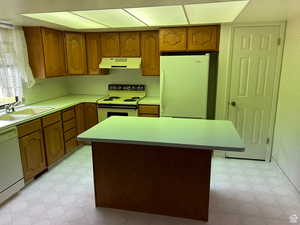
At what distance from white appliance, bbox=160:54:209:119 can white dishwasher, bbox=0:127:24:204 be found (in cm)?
204

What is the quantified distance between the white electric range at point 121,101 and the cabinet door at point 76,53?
0.67 meters

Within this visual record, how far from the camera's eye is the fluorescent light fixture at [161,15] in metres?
2.34

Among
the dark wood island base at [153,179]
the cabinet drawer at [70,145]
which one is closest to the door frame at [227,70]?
the dark wood island base at [153,179]

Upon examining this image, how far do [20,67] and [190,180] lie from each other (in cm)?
290

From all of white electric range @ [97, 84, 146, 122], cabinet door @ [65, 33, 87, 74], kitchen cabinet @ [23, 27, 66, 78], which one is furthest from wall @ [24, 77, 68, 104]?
white electric range @ [97, 84, 146, 122]

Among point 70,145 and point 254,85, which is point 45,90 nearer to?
point 70,145

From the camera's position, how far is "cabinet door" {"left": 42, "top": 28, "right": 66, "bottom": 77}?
11.5 feet

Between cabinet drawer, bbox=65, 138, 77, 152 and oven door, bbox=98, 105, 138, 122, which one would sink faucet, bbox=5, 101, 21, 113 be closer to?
cabinet drawer, bbox=65, 138, 77, 152

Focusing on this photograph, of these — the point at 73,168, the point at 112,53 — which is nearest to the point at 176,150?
the point at 73,168

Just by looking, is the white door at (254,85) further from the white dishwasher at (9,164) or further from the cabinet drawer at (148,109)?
the white dishwasher at (9,164)

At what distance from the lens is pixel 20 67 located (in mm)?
3326

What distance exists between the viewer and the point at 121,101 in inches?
155

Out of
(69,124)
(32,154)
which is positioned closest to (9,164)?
(32,154)

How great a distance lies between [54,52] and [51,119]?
1216mm
